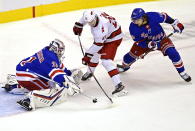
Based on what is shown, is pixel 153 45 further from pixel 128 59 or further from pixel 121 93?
pixel 121 93

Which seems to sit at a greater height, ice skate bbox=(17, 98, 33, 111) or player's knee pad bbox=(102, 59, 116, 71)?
player's knee pad bbox=(102, 59, 116, 71)

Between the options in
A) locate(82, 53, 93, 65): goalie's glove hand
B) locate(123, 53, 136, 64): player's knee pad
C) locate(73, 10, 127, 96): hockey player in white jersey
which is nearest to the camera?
locate(73, 10, 127, 96): hockey player in white jersey

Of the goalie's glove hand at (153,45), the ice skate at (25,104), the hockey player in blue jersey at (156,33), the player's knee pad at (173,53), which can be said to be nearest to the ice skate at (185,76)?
the hockey player in blue jersey at (156,33)

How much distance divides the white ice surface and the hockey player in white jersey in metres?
0.21

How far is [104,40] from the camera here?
147 inches

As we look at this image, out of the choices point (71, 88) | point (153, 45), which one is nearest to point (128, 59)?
point (153, 45)

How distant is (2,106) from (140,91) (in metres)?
1.18

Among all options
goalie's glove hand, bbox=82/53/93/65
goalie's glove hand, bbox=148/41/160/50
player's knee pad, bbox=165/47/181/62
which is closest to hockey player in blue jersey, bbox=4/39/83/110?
goalie's glove hand, bbox=82/53/93/65

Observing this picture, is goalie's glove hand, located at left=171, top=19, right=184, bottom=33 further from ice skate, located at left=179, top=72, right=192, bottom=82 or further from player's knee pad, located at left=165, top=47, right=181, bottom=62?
ice skate, located at left=179, top=72, right=192, bottom=82

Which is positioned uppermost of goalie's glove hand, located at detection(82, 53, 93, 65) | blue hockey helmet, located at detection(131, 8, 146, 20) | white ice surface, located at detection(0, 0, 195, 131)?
blue hockey helmet, located at detection(131, 8, 146, 20)

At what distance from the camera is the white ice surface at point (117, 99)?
10.4 ft

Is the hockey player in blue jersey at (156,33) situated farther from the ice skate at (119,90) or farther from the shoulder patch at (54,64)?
the shoulder patch at (54,64)

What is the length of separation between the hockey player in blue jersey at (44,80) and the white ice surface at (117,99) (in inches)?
3.1

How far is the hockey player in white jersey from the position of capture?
144 inches
